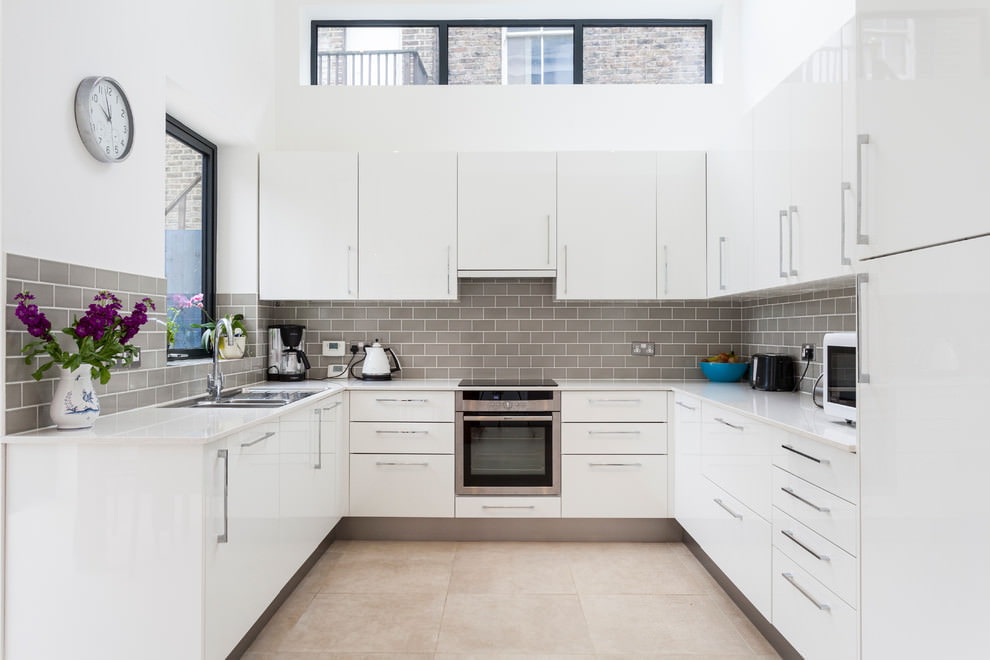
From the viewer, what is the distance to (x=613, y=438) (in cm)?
344

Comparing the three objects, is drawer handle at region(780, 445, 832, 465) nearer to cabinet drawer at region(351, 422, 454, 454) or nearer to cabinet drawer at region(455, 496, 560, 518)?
cabinet drawer at region(455, 496, 560, 518)

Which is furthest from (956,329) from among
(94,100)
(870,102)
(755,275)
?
(94,100)

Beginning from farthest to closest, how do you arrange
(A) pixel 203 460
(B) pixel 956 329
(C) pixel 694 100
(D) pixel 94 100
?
(C) pixel 694 100 < (D) pixel 94 100 < (A) pixel 203 460 < (B) pixel 956 329

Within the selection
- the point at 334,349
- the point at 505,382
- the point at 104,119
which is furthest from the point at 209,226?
the point at 505,382

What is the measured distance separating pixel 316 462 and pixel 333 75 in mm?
2574

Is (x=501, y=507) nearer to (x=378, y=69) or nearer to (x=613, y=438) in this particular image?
(x=613, y=438)

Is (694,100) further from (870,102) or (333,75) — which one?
(870,102)

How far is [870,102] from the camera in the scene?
4.75ft

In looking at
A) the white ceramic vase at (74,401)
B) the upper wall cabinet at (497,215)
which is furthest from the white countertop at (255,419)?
the upper wall cabinet at (497,215)

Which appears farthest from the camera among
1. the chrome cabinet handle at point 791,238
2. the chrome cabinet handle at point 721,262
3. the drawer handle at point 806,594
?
the chrome cabinet handle at point 721,262

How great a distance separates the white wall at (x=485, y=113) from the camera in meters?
3.90

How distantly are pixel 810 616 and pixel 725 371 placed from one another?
6.43ft

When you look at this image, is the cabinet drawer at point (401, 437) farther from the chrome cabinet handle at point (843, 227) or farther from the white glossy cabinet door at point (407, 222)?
the chrome cabinet handle at point (843, 227)

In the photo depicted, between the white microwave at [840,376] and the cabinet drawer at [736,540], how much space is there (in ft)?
1.63
